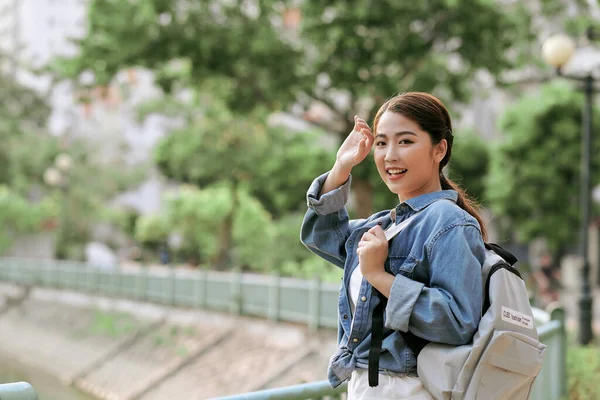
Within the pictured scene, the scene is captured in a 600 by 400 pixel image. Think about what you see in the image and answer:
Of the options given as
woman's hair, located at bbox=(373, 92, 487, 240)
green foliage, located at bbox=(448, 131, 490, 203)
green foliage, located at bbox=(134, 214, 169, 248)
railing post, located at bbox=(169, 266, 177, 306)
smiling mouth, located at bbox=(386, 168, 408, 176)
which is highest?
woman's hair, located at bbox=(373, 92, 487, 240)

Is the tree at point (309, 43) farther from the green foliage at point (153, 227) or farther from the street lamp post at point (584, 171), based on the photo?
the green foliage at point (153, 227)

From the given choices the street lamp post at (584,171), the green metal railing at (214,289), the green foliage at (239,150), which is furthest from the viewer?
the green foliage at (239,150)

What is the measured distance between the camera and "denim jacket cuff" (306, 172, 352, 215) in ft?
7.42

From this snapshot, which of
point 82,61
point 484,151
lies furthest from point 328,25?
point 484,151

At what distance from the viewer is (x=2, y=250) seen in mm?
38000

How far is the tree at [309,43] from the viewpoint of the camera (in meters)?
13.6

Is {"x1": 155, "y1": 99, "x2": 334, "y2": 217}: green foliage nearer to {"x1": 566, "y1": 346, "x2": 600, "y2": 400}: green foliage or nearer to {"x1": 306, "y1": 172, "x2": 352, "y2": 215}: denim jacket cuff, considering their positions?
{"x1": 566, "y1": 346, "x2": 600, "y2": 400}: green foliage

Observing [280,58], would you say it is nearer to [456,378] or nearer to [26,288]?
[456,378]

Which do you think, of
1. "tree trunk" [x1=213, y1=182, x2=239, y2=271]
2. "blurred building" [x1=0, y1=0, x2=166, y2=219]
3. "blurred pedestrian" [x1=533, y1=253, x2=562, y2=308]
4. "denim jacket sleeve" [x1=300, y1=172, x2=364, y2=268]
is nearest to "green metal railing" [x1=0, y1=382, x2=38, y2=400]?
"denim jacket sleeve" [x1=300, y1=172, x2=364, y2=268]

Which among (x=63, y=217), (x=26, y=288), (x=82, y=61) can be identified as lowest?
(x=26, y=288)

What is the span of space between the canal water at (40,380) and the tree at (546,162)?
51.4 feet

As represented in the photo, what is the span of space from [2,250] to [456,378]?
3941 centimetres

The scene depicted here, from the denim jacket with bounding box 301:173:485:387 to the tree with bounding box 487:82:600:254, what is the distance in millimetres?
24199

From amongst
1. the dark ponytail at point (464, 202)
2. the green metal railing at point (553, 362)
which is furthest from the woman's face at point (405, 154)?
the green metal railing at point (553, 362)
